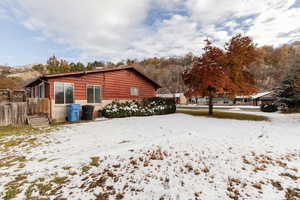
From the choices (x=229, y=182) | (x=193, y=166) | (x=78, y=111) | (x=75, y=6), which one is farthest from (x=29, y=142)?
(x=75, y=6)

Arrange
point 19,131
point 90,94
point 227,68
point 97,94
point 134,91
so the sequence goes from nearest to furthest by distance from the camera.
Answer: point 19,131 < point 227,68 < point 90,94 < point 97,94 < point 134,91

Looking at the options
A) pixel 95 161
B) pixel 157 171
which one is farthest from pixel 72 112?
pixel 157 171

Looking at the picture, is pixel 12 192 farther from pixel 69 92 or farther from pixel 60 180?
pixel 69 92

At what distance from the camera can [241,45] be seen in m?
10.7

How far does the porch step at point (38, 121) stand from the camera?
8.66m

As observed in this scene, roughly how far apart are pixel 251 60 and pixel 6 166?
49.2 ft

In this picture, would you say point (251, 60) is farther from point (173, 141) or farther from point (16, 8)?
point (16, 8)

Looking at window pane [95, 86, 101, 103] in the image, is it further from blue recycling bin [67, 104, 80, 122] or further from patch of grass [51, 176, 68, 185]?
patch of grass [51, 176, 68, 185]

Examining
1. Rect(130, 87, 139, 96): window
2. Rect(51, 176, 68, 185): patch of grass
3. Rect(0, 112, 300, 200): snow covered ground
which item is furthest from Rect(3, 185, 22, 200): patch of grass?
Rect(130, 87, 139, 96): window

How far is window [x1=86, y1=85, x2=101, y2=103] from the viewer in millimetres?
11406

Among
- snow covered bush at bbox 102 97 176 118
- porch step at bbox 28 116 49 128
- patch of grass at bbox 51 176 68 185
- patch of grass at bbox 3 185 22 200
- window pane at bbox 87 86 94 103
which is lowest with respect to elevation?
patch of grass at bbox 3 185 22 200

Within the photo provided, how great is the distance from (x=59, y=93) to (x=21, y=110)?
7.74 ft

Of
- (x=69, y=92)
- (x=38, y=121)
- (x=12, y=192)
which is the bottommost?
(x=12, y=192)

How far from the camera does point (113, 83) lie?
12758 millimetres
